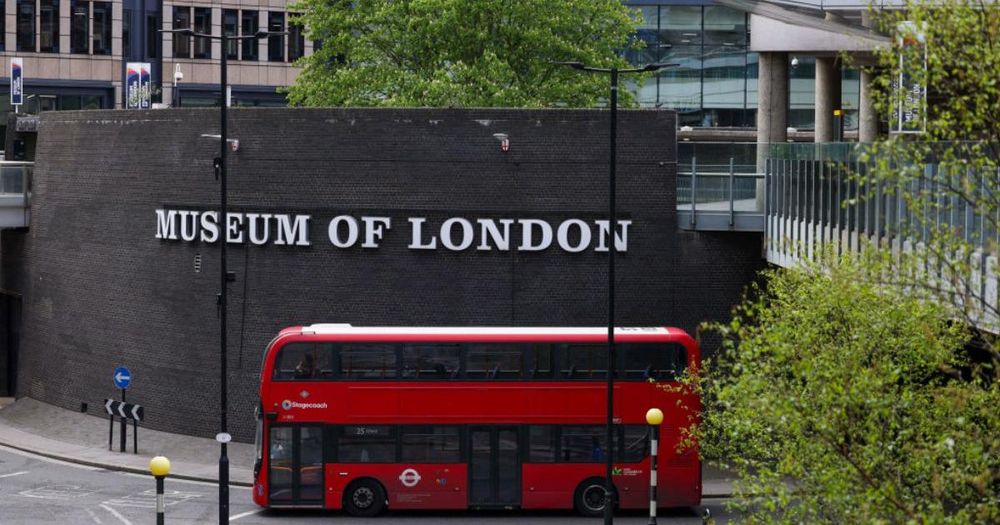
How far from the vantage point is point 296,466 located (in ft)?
107

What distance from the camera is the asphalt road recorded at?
3269 cm

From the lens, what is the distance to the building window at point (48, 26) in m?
84.6

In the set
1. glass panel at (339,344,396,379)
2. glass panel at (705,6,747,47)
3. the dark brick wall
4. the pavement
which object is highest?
glass panel at (705,6,747,47)

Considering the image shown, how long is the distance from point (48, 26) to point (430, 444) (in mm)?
59182

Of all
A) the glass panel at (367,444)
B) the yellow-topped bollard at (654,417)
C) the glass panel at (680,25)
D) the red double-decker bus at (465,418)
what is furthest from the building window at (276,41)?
the yellow-topped bollard at (654,417)

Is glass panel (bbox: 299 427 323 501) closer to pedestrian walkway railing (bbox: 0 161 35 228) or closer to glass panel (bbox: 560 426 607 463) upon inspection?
glass panel (bbox: 560 426 607 463)

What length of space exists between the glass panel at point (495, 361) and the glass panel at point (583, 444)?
164 centimetres

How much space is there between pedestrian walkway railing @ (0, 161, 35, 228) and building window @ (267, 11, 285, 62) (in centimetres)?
3957

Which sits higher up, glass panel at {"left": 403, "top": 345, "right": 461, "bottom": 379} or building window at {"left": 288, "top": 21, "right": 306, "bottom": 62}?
building window at {"left": 288, "top": 21, "right": 306, "bottom": 62}

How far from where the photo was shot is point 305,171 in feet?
132

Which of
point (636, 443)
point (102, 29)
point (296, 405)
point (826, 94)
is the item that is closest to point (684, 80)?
point (826, 94)

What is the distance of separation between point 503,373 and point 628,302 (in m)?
7.81

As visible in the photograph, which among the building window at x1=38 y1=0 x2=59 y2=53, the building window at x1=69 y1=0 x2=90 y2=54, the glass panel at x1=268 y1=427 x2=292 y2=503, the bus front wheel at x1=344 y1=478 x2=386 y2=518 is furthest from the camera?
the building window at x1=69 y1=0 x2=90 y2=54

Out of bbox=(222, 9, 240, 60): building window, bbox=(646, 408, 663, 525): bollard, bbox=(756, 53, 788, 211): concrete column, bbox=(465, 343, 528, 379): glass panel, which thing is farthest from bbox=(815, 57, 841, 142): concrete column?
bbox=(222, 9, 240, 60): building window
